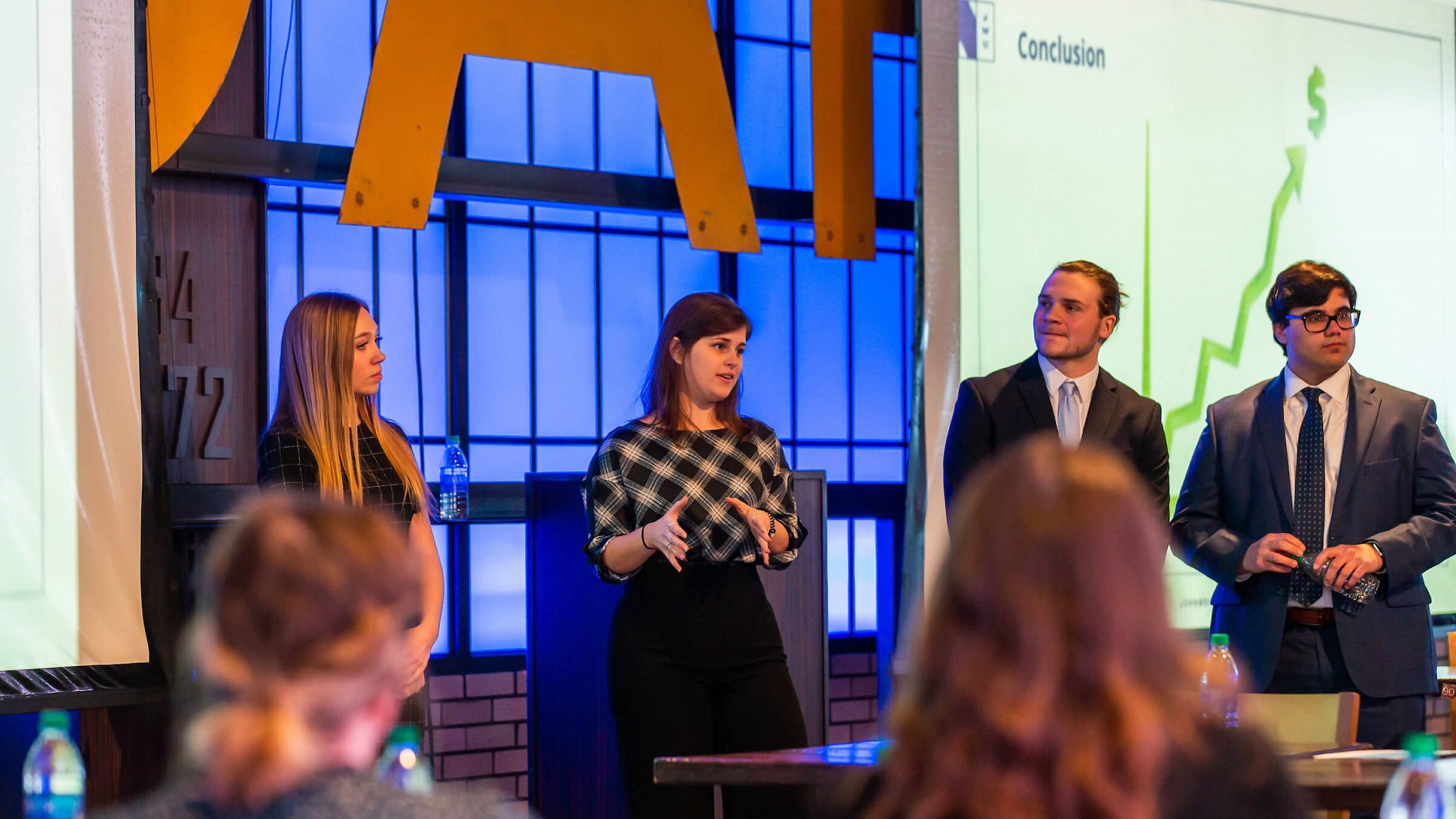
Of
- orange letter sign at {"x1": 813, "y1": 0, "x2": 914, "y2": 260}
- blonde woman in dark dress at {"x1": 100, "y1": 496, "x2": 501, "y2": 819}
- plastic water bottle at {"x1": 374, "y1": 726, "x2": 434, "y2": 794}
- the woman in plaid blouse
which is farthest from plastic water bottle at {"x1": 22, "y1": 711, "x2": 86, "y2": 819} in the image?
orange letter sign at {"x1": 813, "y1": 0, "x2": 914, "y2": 260}

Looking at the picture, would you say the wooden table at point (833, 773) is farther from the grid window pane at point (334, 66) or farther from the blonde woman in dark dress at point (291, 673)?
the grid window pane at point (334, 66)

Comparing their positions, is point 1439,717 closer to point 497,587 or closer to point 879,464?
point 879,464

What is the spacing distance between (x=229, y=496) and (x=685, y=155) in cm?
161

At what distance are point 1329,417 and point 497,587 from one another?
2.47 meters

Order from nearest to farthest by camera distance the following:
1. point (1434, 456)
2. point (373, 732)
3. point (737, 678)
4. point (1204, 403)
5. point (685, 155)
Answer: point (373, 732)
point (737, 678)
point (1434, 456)
point (685, 155)
point (1204, 403)

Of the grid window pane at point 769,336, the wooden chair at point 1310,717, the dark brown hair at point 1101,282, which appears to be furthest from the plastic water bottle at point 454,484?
the wooden chair at point 1310,717

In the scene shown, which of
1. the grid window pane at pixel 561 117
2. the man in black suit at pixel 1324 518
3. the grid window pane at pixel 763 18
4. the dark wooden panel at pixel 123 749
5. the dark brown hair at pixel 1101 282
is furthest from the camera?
the grid window pane at pixel 763 18

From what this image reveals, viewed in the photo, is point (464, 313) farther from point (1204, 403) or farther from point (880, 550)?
point (1204, 403)

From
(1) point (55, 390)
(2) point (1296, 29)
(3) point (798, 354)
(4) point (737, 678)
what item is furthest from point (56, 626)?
(2) point (1296, 29)

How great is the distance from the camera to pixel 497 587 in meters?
4.52

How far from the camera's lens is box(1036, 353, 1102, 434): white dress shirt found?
334 centimetres

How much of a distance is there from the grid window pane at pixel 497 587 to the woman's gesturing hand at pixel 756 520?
1603 mm

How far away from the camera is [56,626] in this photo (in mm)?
3068

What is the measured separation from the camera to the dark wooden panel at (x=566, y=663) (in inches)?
145
